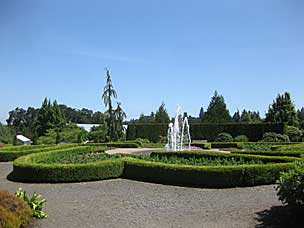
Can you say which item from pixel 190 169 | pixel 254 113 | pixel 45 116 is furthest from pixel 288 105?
pixel 190 169

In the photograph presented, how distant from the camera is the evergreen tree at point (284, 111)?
38.7 metres

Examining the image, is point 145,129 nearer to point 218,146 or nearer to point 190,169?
point 218,146

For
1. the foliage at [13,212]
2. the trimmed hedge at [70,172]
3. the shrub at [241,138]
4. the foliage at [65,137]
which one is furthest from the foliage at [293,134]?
the foliage at [13,212]

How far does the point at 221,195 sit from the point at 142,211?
231 centimetres

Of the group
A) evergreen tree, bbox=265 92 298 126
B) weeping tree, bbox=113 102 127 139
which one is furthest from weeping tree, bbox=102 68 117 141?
evergreen tree, bbox=265 92 298 126

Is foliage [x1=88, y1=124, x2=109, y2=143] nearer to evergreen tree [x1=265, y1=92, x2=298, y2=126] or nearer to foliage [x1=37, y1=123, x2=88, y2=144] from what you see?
foliage [x1=37, y1=123, x2=88, y2=144]

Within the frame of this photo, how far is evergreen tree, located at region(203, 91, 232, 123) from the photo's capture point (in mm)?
40438

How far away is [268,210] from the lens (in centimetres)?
649

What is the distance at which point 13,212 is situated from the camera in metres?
5.32

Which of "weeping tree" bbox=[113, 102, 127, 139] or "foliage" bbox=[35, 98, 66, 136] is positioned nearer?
"weeping tree" bbox=[113, 102, 127, 139]

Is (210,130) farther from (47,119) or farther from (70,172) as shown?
(70,172)

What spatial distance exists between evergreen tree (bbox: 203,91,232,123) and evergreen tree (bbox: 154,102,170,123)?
14.9ft

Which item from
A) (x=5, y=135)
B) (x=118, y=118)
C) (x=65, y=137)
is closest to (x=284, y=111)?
(x=118, y=118)

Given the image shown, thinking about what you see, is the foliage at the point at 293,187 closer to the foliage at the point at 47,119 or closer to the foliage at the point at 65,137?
the foliage at the point at 65,137
